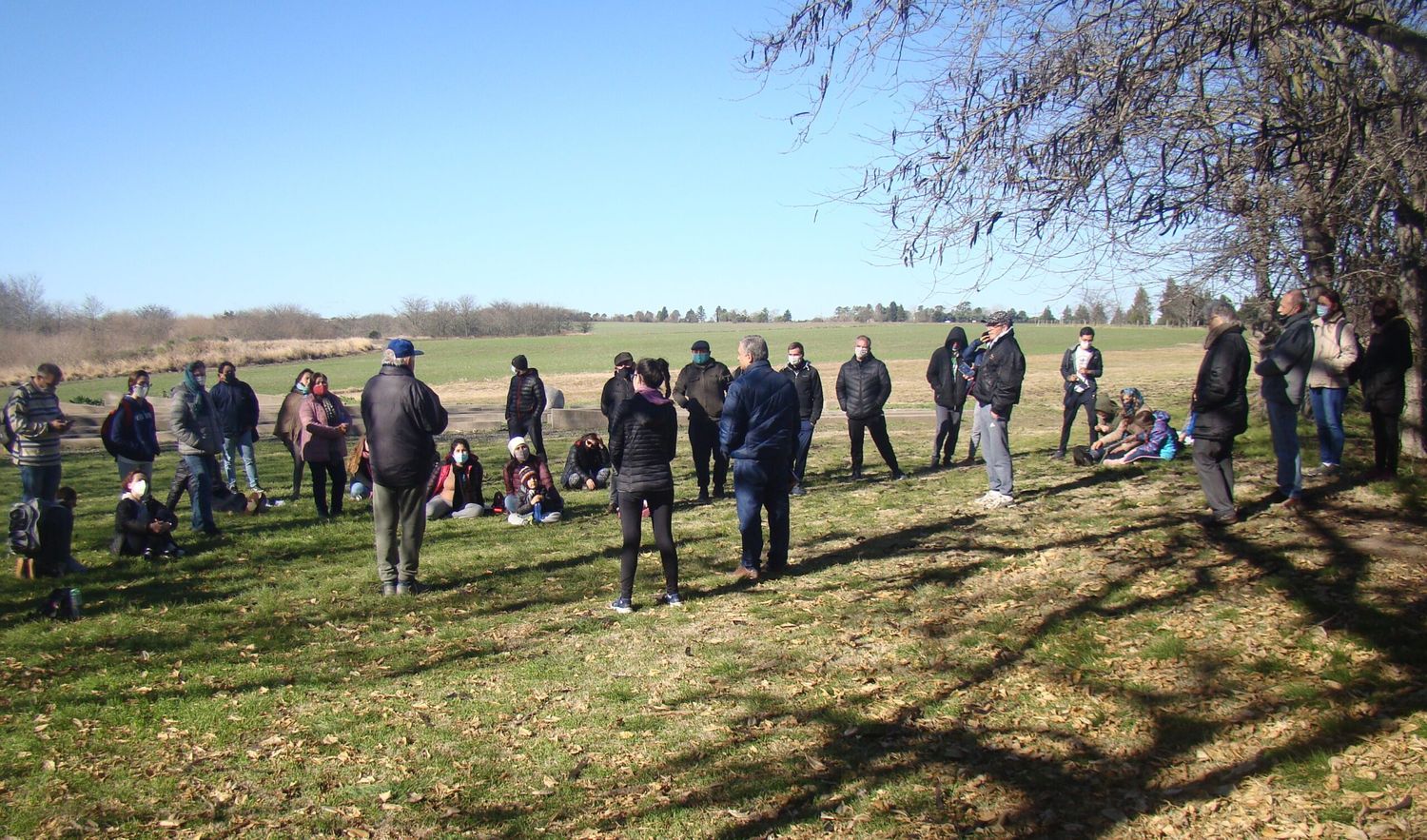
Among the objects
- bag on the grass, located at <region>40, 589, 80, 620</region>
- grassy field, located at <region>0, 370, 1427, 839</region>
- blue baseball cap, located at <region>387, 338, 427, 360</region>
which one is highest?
blue baseball cap, located at <region>387, 338, 427, 360</region>

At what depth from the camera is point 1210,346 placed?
7.94 metres

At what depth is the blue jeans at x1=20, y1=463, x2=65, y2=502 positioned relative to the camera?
959cm

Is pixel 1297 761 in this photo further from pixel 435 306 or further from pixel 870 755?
pixel 435 306

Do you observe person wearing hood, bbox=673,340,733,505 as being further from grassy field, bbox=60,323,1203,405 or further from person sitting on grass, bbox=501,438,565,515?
grassy field, bbox=60,323,1203,405

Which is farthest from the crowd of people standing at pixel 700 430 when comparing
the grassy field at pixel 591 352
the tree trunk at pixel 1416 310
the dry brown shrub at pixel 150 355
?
the dry brown shrub at pixel 150 355

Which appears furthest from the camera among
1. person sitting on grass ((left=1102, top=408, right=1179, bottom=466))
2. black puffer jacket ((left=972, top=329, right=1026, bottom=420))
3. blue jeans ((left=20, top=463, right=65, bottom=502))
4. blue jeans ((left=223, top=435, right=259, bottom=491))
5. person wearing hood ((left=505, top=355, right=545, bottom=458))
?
person wearing hood ((left=505, top=355, right=545, bottom=458))

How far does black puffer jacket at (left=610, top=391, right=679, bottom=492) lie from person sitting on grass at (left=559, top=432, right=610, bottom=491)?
641cm

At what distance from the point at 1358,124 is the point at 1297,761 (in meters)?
3.77

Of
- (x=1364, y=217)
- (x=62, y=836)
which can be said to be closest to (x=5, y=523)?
(x=62, y=836)

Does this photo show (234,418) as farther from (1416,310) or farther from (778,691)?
(1416,310)

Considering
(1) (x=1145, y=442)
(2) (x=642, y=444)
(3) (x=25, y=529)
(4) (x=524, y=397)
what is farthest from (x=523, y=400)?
(1) (x=1145, y=442)

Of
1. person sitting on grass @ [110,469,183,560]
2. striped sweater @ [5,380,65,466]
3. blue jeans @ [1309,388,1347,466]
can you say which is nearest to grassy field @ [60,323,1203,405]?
blue jeans @ [1309,388,1347,466]

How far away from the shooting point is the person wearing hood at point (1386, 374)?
8969 mm

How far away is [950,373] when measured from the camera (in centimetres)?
1288
